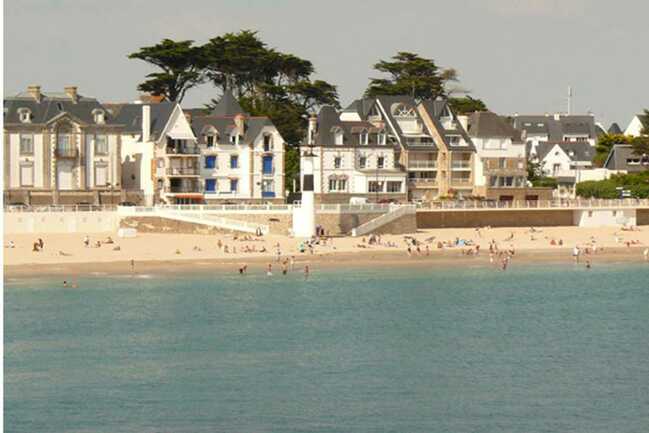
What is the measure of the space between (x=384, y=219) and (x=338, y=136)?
11.7m

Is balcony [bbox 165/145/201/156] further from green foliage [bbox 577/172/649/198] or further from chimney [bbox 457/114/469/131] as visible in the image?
green foliage [bbox 577/172/649/198]

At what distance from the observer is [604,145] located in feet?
380

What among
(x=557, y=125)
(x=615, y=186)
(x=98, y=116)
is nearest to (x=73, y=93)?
(x=98, y=116)

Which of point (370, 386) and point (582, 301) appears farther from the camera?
point (582, 301)

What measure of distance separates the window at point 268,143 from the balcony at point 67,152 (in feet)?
34.7

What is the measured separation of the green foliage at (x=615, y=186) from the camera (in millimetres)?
93156

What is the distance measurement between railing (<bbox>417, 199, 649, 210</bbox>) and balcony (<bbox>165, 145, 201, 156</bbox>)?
12063mm

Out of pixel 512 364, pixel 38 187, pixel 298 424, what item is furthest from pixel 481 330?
pixel 38 187

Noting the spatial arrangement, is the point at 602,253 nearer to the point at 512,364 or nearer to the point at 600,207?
the point at 600,207

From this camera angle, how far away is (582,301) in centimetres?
5884

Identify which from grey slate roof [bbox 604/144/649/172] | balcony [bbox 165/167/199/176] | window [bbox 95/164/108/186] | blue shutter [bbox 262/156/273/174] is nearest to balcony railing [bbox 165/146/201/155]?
balcony [bbox 165/167/199/176]

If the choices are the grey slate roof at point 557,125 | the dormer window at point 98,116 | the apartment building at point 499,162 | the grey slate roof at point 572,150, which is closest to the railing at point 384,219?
the apartment building at point 499,162

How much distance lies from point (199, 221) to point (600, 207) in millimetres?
23646

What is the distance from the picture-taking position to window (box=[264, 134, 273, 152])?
84.4 meters
